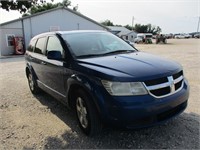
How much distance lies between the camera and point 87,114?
3.40m

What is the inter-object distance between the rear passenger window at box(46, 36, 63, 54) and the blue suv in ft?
0.05

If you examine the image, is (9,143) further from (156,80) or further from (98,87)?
(156,80)

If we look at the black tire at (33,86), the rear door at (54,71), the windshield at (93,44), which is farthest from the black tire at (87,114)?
the black tire at (33,86)

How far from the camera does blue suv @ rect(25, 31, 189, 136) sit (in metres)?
2.94

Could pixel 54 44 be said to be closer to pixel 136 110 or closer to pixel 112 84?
pixel 112 84

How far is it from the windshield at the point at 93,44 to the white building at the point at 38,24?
61.6 ft

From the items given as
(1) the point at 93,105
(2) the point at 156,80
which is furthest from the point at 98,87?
(2) the point at 156,80

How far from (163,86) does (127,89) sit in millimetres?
542

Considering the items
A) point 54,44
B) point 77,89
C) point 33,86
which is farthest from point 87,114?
point 33,86

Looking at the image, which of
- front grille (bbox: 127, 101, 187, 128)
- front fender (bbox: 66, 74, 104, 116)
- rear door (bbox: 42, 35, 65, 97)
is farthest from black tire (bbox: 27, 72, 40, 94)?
front grille (bbox: 127, 101, 187, 128)

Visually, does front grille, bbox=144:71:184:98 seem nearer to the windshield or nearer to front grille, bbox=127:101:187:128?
front grille, bbox=127:101:187:128

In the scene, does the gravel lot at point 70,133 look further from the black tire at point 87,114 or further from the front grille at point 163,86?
the front grille at point 163,86

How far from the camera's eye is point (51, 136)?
3.77 m

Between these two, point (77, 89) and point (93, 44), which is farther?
point (93, 44)
